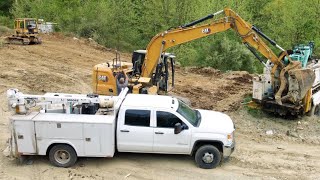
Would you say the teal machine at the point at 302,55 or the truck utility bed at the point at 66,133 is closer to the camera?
the truck utility bed at the point at 66,133

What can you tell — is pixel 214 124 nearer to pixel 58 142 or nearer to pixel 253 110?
pixel 58 142

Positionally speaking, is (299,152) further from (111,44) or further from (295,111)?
(111,44)

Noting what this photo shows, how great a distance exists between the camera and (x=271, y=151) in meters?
12.0

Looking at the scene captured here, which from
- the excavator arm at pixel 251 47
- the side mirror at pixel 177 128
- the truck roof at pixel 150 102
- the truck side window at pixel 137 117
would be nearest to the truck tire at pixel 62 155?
the truck side window at pixel 137 117

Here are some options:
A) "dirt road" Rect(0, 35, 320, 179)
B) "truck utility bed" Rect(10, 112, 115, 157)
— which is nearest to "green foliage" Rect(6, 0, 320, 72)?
"dirt road" Rect(0, 35, 320, 179)

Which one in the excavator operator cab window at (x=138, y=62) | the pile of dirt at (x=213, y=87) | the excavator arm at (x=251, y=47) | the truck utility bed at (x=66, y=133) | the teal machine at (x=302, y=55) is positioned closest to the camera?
the truck utility bed at (x=66, y=133)

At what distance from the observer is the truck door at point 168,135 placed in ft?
34.2

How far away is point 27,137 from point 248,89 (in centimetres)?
1253

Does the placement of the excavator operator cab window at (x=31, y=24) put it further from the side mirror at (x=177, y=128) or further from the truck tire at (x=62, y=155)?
the side mirror at (x=177, y=128)

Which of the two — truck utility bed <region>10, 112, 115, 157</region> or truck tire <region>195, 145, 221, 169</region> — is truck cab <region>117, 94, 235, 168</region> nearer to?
truck tire <region>195, 145, 221, 169</region>

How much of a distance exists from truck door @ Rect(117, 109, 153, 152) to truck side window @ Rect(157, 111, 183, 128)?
27 centimetres

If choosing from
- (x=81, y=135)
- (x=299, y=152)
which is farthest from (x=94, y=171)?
(x=299, y=152)

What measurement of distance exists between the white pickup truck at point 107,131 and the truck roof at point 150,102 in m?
0.03

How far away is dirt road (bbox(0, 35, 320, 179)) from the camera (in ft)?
33.9
